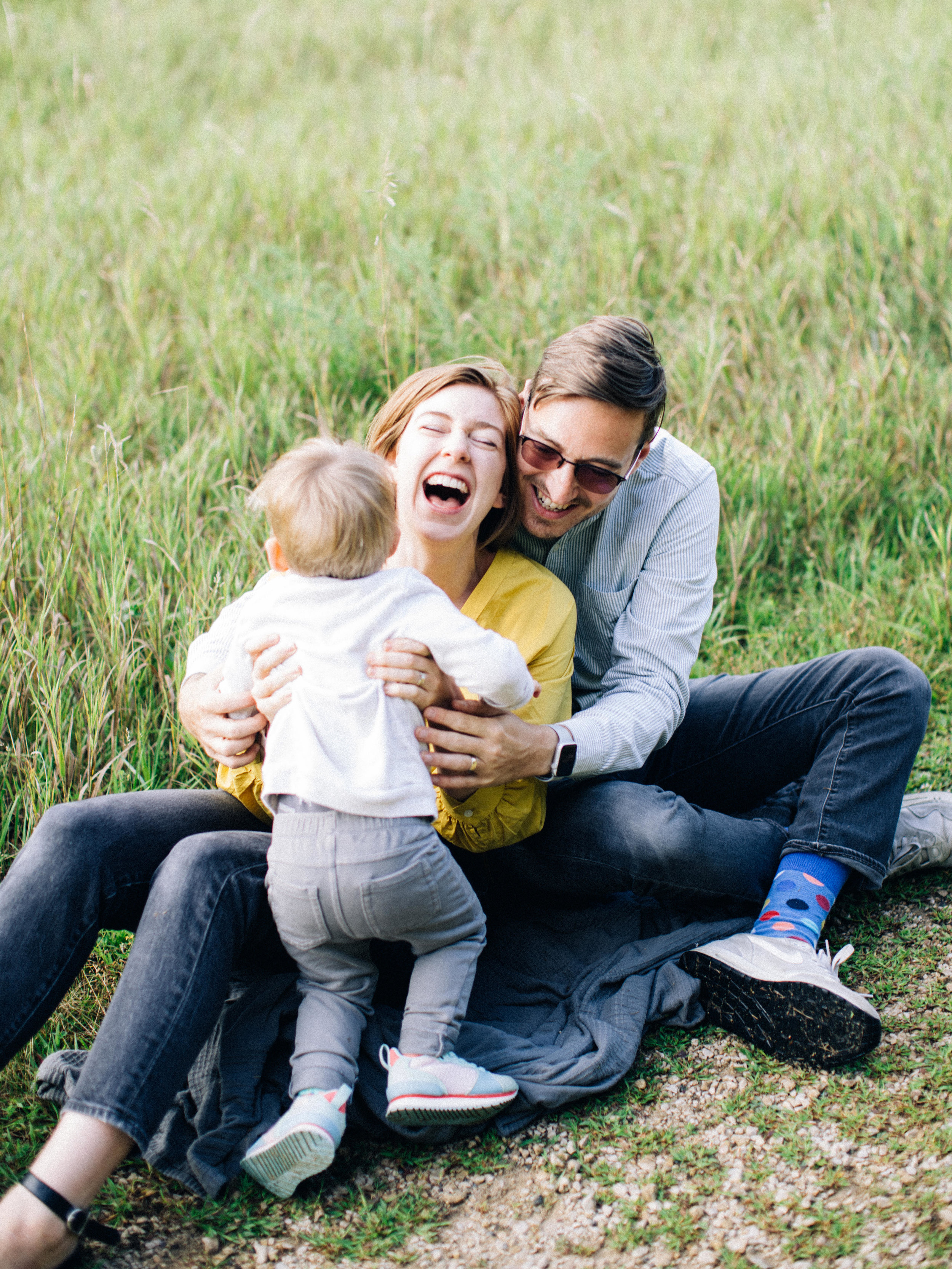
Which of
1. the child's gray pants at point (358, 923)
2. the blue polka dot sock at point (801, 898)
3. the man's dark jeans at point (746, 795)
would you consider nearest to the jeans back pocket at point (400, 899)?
the child's gray pants at point (358, 923)

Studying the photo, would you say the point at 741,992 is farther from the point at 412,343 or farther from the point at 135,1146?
the point at 412,343

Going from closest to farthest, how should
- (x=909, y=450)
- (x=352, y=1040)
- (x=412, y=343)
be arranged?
(x=352, y=1040) < (x=909, y=450) < (x=412, y=343)

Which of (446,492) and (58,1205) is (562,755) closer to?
(446,492)

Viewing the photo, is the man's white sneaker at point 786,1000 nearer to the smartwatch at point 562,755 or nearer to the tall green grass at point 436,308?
the smartwatch at point 562,755

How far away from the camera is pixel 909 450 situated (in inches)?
177

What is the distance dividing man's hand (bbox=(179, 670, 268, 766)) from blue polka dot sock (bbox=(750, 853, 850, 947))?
4.22ft

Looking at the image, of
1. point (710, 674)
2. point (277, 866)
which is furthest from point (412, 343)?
point (277, 866)

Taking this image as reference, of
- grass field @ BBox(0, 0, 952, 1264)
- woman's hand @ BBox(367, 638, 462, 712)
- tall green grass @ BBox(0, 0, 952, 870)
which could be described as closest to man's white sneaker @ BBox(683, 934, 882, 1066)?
grass field @ BBox(0, 0, 952, 1264)

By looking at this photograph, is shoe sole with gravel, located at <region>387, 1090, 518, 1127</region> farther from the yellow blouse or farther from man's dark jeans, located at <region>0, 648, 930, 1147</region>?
the yellow blouse

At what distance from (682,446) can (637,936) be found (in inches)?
51.7

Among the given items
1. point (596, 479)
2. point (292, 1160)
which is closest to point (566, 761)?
point (596, 479)

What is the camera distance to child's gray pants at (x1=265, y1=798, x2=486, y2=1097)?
2.05 meters

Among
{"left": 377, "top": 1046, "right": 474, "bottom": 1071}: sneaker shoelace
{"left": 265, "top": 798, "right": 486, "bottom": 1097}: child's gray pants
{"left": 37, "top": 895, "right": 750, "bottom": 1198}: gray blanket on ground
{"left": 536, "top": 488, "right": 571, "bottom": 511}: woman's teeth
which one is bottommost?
{"left": 37, "top": 895, "right": 750, "bottom": 1198}: gray blanket on ground

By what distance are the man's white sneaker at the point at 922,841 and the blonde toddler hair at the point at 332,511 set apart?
173cm
